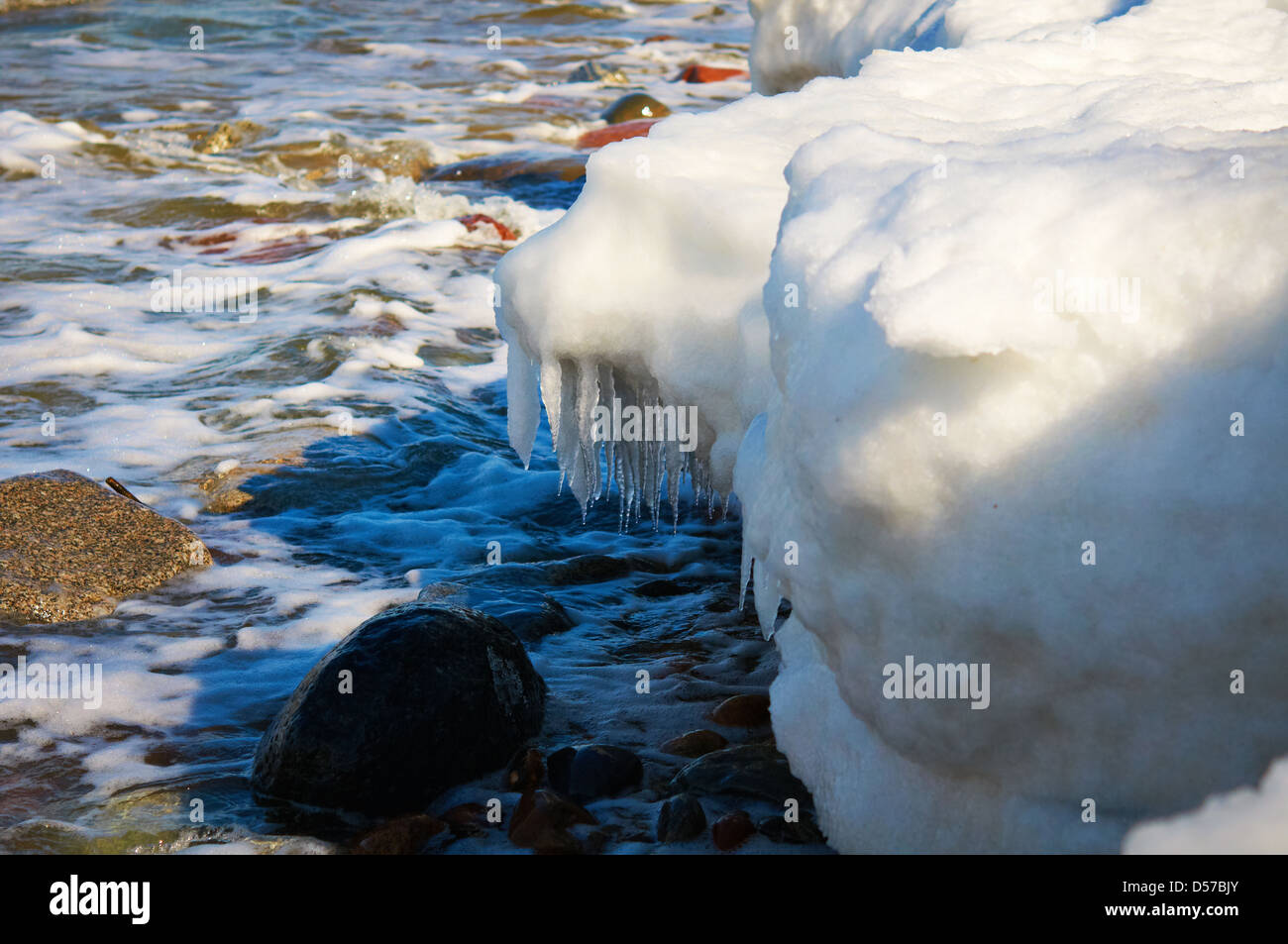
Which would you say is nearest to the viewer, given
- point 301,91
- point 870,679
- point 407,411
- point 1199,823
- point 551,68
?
point 1199,823

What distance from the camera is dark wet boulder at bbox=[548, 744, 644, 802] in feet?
10.5

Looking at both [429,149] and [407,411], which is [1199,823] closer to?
[407,411]

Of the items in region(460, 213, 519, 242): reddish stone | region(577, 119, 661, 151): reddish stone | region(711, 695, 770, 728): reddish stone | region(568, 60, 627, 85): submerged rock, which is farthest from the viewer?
region(568, 60, 627, 85): submerged rock

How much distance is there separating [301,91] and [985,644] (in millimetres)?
15123

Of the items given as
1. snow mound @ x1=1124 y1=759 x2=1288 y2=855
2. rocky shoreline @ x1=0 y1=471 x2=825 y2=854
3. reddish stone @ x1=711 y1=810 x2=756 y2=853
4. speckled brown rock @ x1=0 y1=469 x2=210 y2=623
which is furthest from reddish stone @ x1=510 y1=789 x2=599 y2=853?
speckled brown rock @ x1=0 y1=469 x2=210 y2=623

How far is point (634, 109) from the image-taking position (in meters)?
14.0

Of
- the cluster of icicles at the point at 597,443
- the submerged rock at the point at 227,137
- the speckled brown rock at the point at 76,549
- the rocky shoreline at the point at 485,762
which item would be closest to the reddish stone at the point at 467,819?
the rocky shoreline at the point at 485,762

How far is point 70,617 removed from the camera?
4.25m

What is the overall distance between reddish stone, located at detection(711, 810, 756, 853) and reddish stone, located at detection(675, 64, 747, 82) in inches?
581

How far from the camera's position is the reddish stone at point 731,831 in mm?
2893

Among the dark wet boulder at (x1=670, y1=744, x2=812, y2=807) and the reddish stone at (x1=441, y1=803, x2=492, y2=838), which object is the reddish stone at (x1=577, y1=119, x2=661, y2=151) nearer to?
the dark wet boulder at (x1=670, y1=744, x2=812, y2=807)

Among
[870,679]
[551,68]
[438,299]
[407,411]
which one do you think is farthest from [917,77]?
[551,68]

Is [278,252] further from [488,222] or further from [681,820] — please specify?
[681,820]

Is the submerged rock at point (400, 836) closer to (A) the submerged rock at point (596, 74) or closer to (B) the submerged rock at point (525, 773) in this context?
(B) the submerged rock at point (525, 773)
